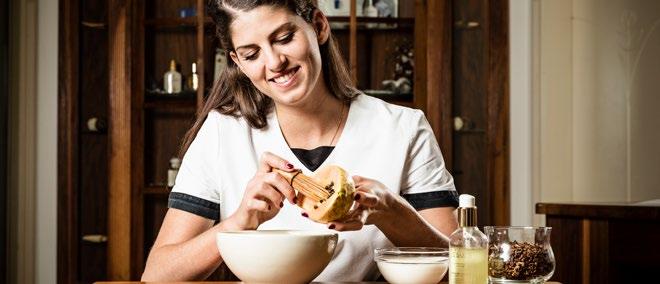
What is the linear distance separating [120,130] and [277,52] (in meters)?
2.34

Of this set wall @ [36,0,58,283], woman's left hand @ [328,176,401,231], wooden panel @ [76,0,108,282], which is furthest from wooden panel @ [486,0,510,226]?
woman's left hand @ [328,176,401,231]

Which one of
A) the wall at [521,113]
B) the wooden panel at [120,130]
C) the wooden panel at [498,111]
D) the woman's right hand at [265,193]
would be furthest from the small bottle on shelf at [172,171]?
the woman's right hand at [265,193]

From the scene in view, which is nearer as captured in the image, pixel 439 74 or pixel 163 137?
pixel 439 74

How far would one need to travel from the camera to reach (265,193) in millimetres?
1383

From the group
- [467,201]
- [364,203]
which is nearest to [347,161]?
[364,203]

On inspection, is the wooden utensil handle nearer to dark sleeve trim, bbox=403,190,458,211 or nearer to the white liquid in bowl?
the white liquid in bowl

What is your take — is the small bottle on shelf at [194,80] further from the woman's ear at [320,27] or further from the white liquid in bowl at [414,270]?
the white liquid in bowl at [414,270]

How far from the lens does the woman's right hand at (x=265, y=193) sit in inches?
53.8

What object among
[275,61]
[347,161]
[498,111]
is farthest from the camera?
[498,111]

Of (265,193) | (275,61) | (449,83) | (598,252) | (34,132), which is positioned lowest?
(598,252)

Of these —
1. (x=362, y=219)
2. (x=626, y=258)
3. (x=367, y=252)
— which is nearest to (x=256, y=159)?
(x=367, y=252)

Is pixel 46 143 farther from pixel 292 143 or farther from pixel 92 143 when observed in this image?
pixel 292 143

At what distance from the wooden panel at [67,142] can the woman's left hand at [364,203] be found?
2.78 meters

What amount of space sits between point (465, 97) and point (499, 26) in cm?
37
